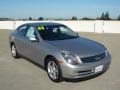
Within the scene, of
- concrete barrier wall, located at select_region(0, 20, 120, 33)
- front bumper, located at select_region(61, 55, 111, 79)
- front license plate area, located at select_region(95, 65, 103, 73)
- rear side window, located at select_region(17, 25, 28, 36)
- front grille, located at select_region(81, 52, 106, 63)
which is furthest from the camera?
concrete barrier wall, located at select_region(0, 20, 120, 33)

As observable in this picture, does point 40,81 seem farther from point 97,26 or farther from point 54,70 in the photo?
point 97,26

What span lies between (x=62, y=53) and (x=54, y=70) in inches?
23.0

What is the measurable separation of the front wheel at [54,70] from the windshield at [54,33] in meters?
1.01

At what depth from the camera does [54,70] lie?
5.64m

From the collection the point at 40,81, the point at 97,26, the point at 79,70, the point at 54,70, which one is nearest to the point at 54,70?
the point at 54,70

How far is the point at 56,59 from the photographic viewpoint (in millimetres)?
5387

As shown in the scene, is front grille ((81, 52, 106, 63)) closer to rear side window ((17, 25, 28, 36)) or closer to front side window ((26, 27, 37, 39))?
front side window ((26, 27, 37, 39))

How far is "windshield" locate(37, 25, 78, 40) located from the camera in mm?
6576

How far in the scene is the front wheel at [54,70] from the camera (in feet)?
17.7

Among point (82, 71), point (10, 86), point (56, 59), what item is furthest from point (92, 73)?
point (10, 86)

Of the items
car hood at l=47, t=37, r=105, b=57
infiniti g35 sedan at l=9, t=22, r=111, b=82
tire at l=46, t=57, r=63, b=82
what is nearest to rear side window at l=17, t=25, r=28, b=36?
infiniti g35 sedan at l=9, t=22, r=111, b=82

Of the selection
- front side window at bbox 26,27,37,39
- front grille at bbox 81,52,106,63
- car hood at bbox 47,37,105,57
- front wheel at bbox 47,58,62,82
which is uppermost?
front side window at bbox 26,27,37,39

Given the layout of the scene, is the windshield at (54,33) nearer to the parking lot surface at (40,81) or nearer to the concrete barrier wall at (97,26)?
the parking lot surface at (40,81)

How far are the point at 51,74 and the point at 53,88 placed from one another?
63 centimetres
